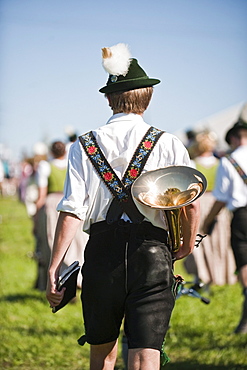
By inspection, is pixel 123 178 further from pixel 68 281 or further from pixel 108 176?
pixel 68 281

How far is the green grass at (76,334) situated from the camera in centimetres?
490

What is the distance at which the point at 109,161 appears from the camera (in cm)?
311

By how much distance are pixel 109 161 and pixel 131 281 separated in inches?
21.9

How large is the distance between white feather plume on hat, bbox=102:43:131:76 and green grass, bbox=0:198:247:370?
2288mm

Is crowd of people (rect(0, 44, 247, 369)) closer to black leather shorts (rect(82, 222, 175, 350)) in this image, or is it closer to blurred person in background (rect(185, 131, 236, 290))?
black leather shorts (rect(82, 222, 175, 350))

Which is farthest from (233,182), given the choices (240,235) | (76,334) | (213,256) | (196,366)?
(213,256)

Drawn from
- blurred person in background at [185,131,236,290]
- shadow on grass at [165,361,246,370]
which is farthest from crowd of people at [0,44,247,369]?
blurred person in background at [185,131,236,290]

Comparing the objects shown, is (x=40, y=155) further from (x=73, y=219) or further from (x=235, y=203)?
(x=73, y=219)

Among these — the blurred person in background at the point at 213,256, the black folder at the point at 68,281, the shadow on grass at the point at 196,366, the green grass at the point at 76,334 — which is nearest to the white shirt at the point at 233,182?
the green grass at the point at 76,334

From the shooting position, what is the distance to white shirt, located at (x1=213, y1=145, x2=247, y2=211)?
17.3 ft

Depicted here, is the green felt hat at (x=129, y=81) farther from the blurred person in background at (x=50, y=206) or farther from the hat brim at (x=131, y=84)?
the blurred person in background at (x=50, y=206)

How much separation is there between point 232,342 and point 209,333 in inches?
15.3

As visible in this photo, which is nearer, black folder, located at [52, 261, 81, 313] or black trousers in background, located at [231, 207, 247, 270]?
black folder, located at [52, 261, 81, 313]

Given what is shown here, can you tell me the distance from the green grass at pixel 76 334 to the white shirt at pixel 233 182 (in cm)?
112
